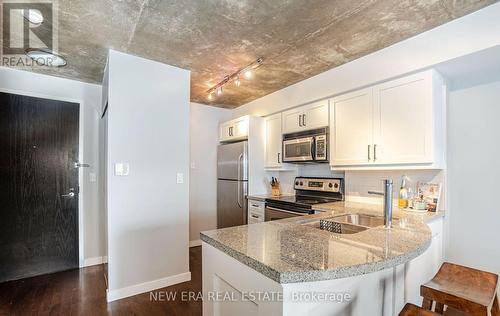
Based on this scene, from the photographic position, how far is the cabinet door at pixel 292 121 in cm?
323

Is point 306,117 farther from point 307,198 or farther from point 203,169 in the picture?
point 203,169

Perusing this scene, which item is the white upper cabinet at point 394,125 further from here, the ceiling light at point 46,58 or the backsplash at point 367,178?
the ceiling light at point 46,58

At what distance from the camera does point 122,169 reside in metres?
2.42

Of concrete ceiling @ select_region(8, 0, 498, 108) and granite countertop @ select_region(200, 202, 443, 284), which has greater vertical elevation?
concrete ceiling @ select_region(8, 0, 498, 108)

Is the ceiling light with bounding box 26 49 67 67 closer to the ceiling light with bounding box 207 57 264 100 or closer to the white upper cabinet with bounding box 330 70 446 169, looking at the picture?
the ceiling light with bounding box 207 57 264 100

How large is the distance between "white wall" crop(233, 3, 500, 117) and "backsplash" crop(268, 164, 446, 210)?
97 centimetres

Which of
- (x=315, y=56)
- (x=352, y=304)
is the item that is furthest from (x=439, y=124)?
(x=352, y=304)

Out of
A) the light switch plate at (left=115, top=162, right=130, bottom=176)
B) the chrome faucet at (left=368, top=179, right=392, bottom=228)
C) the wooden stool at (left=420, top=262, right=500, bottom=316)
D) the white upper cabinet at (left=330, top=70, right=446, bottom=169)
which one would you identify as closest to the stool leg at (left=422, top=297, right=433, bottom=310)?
the wooden stool at (left=420, top=262, right=500, bottom=316)

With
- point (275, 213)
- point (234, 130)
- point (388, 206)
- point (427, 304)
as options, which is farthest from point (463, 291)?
point (234, 130)

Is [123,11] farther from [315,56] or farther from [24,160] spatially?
[24,160]

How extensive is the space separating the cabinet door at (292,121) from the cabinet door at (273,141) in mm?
127

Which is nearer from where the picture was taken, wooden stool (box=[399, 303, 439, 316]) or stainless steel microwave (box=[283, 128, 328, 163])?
wooden stool (box=[399, 303, 439, 316])

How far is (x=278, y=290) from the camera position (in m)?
0.89

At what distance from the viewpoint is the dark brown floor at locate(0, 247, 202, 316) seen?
7.13 feet
